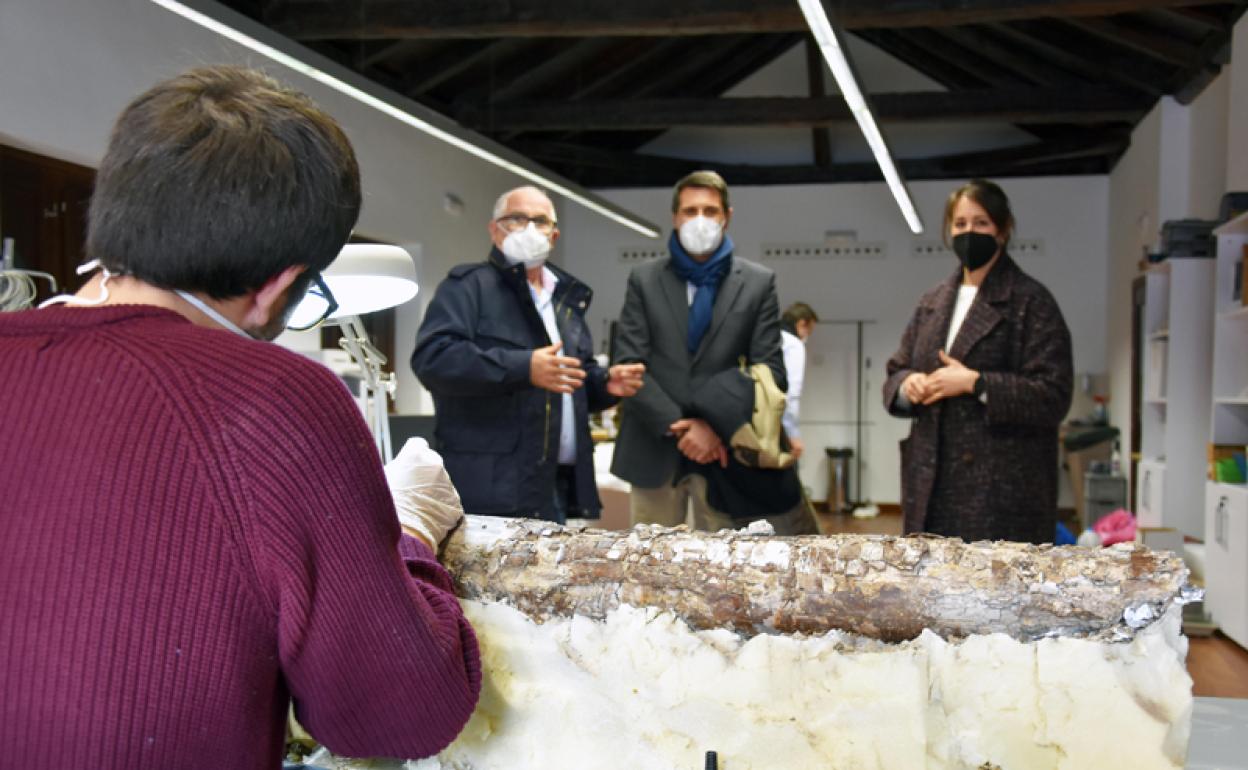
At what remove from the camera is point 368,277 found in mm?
1576

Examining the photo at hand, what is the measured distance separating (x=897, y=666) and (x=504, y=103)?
25.6ft

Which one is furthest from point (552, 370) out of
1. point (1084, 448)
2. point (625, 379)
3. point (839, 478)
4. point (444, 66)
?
point (839, 478)

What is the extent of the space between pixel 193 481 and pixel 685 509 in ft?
6.70

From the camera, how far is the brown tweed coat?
234 cm

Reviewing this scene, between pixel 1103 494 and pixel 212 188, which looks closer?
pixel 212 188

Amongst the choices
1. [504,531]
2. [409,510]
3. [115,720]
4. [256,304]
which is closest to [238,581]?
[115,720]

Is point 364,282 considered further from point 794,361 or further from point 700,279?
point 794,361

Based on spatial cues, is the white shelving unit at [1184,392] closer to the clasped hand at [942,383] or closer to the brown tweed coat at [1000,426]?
the brown tweed coat at [1000,426]

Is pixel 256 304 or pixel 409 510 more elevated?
pixel 256 304

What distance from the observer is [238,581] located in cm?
87

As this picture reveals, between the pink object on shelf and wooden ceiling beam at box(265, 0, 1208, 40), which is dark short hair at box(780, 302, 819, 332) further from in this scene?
the pink object on shelf

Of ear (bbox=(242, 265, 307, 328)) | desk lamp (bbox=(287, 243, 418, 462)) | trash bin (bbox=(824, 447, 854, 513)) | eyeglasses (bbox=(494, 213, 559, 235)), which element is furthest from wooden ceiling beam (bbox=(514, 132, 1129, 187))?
ear (bbox=(242, 265, 307, 328))

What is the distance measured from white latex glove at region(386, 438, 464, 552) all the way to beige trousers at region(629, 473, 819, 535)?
1.29 m

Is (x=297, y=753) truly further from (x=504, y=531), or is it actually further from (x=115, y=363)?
(x=115, y=363)
